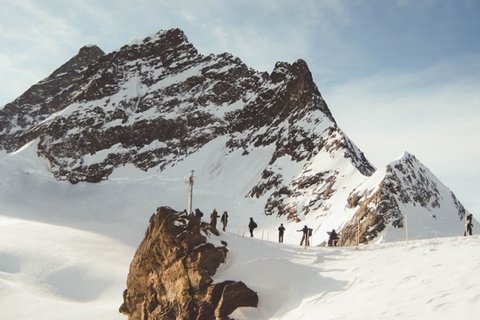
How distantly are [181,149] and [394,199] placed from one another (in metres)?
54.6

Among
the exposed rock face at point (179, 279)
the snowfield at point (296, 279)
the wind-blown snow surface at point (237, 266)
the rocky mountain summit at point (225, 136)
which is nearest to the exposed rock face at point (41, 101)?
the rocky mountain summit at point (225, 136)

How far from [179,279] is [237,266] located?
2.64 meters

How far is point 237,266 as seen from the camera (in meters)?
23.2

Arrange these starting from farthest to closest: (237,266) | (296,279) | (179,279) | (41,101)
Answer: (41,101) < (179,279) < (237,266) < (296,279)

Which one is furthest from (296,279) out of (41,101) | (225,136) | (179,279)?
(41,101)

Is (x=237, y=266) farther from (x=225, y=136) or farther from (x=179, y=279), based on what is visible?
(x=225, y=136)

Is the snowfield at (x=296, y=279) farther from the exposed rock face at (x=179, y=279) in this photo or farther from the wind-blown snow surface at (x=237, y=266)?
the exposed rock face at (x=179, y=279)

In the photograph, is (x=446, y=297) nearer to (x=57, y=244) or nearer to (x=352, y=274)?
(x=352, y=274)

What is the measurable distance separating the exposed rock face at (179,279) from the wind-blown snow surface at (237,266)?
76 centimetres

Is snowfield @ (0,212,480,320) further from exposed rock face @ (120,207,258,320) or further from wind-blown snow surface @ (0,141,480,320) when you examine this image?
exposed rock face @ (120,207,258,320)

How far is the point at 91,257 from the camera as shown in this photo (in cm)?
4025

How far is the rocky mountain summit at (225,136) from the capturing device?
166ft


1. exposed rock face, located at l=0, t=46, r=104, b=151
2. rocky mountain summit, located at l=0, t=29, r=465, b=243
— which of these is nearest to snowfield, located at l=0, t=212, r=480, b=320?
rocky mountain summit, located at l=0, t=29, r=465, b=243

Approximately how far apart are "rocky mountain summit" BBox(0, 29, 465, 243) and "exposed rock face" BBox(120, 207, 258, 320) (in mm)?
19151
